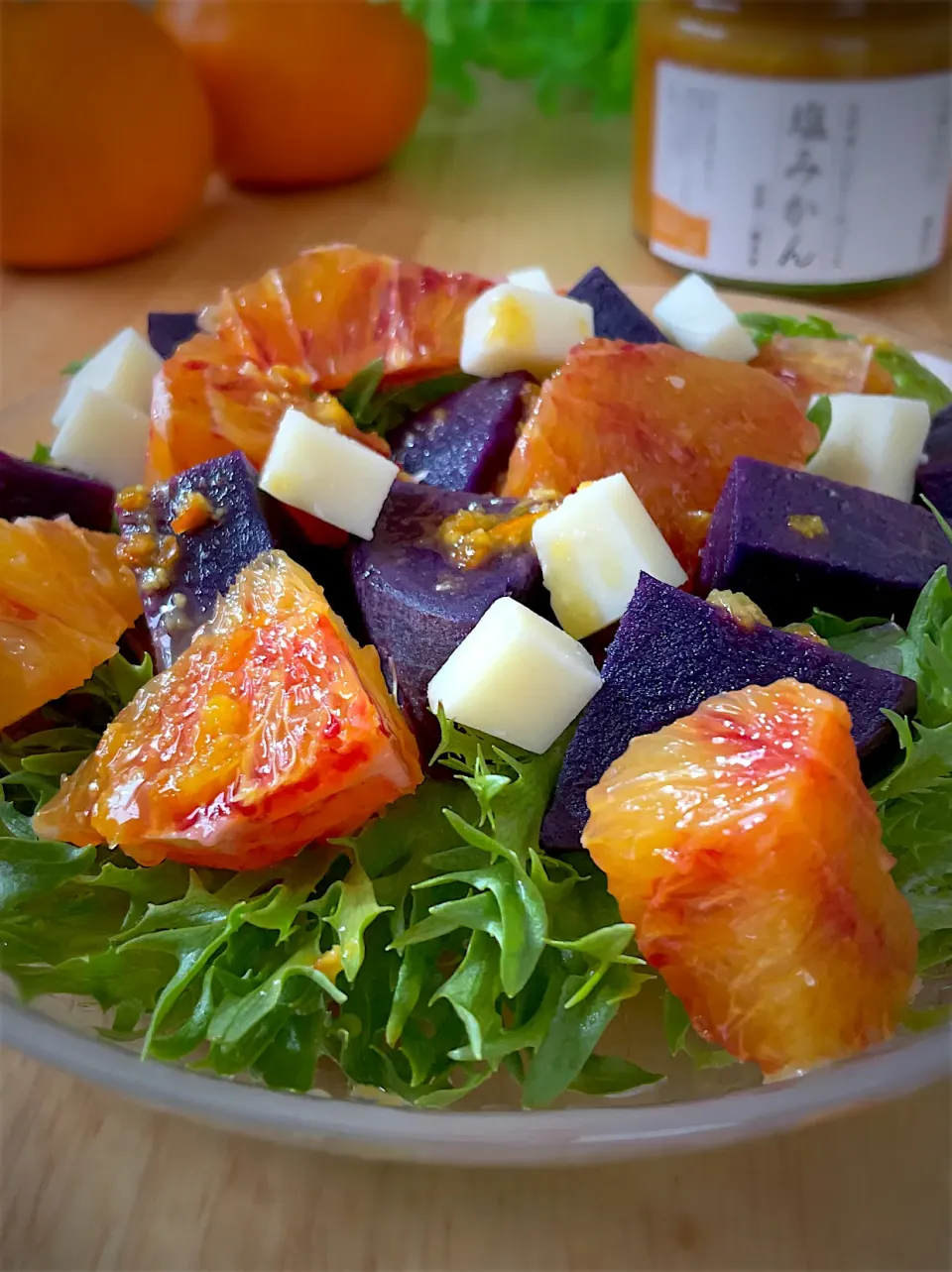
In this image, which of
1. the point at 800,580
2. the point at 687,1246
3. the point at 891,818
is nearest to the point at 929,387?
the point at 800,580

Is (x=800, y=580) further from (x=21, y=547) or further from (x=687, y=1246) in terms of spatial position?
(x=21, y=547)

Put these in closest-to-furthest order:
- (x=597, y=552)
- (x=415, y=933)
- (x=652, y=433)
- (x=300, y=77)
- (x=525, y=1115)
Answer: (x=525, y=1115)
(x=415, y=933)
(x=597, y=552)
(x=652, y=433)
(x=300, y=77)

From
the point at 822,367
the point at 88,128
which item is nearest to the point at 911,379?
the point at 822,367

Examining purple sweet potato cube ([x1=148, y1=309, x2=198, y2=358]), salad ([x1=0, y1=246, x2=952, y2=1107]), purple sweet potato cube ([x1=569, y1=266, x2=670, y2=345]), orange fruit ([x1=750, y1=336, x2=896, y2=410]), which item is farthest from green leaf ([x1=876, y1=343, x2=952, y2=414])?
purple sweet potato cube ([x1=148, y1=309, x2=198, y2=358])

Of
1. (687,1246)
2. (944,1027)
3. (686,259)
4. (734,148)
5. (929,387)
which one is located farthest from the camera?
(686,259)

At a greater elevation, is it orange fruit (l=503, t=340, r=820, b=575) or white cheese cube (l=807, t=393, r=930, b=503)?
orange fruit (l=503, t=340, r=820, b=575)

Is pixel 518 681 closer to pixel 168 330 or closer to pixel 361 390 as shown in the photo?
pixel 361 390

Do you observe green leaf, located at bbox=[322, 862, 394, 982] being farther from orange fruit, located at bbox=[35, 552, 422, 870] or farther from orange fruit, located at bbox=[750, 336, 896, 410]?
orange fruit, located at bbox=[750, 336, 896, 410]
